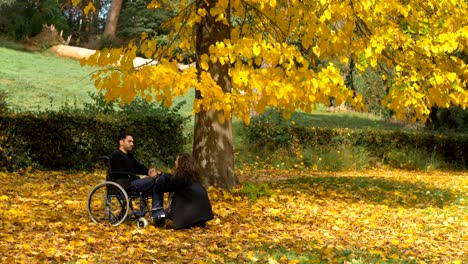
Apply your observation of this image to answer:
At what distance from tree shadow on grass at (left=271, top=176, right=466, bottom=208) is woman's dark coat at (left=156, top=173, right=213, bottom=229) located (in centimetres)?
380

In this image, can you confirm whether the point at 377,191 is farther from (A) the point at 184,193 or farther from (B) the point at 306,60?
(A) the point at 184,193

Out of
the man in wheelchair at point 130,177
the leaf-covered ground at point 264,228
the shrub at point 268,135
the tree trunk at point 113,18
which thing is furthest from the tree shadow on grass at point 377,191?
the tree trunk at point 113,18

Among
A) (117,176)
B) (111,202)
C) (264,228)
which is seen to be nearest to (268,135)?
(264,228)

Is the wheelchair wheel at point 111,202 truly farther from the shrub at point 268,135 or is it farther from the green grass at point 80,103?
the shrub at point 268,135

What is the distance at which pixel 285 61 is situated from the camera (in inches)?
351

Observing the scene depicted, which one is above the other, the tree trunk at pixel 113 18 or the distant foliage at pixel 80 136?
the tree trunk at pixel 113 18

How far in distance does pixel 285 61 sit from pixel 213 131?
205 centimetres

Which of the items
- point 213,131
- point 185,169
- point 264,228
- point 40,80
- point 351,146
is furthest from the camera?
point 40,80

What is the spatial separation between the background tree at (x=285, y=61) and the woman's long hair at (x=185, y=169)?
0.68 m

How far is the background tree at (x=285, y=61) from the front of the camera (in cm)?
802

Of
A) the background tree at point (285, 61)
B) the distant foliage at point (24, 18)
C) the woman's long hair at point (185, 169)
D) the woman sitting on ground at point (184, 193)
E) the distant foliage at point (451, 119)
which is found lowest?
the woman sitting on ground at point (184, 193)

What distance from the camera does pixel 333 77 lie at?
8.35 m

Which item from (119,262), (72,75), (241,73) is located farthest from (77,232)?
(72,75)

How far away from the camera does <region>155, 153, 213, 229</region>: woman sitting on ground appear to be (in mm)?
7844
